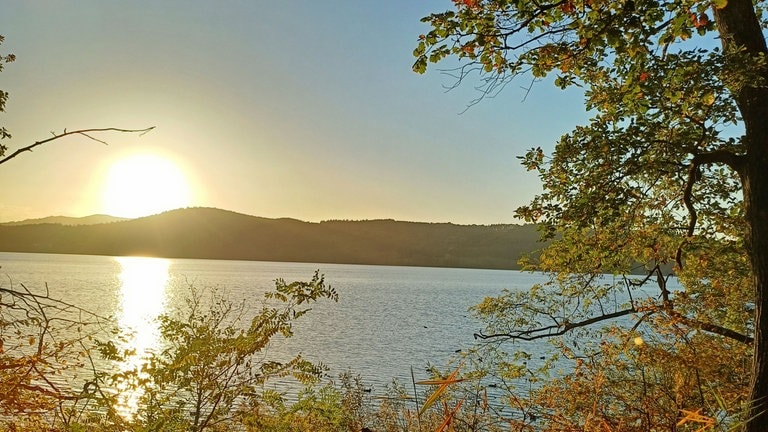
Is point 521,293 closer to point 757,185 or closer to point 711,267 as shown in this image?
point 711,267

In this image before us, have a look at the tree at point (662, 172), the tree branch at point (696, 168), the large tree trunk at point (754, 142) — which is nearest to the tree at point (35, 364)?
the tree at point (662, 172)

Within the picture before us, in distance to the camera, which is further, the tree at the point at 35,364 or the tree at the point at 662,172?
the tree at the point at 662,172

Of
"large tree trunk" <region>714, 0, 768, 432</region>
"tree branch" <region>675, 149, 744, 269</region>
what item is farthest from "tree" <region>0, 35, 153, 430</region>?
"tree branch" <region>675, 149, 744, 269</region>

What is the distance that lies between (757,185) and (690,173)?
109cm

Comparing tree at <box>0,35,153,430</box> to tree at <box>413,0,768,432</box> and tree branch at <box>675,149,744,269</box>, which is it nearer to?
tree at <box>413,0,768,432</box>

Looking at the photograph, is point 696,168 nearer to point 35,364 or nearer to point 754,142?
point 754,142

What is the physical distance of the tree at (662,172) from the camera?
567 cm

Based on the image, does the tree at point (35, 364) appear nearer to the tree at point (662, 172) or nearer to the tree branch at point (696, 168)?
the tree at point (662, 172)

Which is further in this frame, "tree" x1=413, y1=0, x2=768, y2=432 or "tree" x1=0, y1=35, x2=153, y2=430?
"tree" x1=413, y1=0, x2=768, y2=432

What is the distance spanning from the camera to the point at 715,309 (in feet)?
28.3

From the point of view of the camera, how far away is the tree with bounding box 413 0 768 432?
18.6 feet

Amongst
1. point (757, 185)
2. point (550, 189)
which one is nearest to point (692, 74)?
point (757, 185)

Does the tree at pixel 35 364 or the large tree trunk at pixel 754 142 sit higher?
the large tree trunk at pixel 754 142

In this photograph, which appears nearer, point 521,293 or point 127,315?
point 521,293
